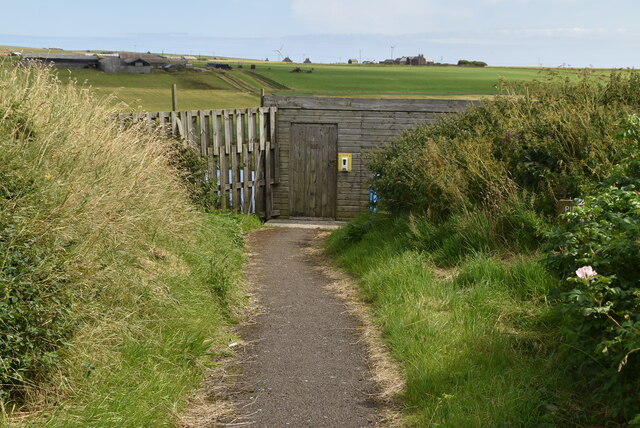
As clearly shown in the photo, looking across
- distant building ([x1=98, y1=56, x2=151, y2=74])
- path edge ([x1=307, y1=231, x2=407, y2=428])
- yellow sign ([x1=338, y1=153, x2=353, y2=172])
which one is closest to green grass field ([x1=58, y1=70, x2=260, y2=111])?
distant building ([x1=98, y1=56, x2=151, y2=74])

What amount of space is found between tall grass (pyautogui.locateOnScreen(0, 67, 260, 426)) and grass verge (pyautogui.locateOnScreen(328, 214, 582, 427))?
5.69 ft

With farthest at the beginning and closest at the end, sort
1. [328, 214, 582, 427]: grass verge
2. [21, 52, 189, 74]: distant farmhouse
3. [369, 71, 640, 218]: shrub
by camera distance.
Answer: [21, 52, 189, 74]: distant farmhouse, [369, 71, 640, 218]: shrub, [328, 214, 582, 427]: grass verge

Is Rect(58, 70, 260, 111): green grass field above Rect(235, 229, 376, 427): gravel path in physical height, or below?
above

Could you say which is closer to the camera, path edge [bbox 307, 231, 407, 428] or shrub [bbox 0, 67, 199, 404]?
shrub [bbox 0, 67, 199, 404]

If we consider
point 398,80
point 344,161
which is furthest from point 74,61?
point 398,80

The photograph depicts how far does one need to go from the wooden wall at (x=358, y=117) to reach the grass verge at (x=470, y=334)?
343 inches

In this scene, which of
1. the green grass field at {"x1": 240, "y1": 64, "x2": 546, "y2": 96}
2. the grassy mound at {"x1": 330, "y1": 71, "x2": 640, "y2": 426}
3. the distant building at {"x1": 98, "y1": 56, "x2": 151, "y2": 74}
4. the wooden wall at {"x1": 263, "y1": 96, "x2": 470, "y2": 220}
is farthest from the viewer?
the green grass field at {"x1": 240, "y1": 64, "x2": 546, "y2": 96}

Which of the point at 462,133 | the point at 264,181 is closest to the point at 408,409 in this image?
the point at 462,133

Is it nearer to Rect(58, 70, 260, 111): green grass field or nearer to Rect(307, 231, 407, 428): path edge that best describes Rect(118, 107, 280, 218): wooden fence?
Rect(58, 70, 260, 111): green grass field

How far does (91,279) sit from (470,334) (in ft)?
10.3

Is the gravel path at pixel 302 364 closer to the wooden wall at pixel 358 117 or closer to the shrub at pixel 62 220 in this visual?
the shrub at pixel 62 220

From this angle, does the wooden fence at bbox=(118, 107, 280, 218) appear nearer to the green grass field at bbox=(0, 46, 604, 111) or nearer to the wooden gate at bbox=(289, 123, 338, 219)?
the wooden gate at bbox=(289, 123, 338, 219)

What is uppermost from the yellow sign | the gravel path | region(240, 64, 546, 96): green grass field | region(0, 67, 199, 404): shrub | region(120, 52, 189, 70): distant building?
region(120, 52, 189, 70): distant building

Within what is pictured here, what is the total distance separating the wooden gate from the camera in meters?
17.7
